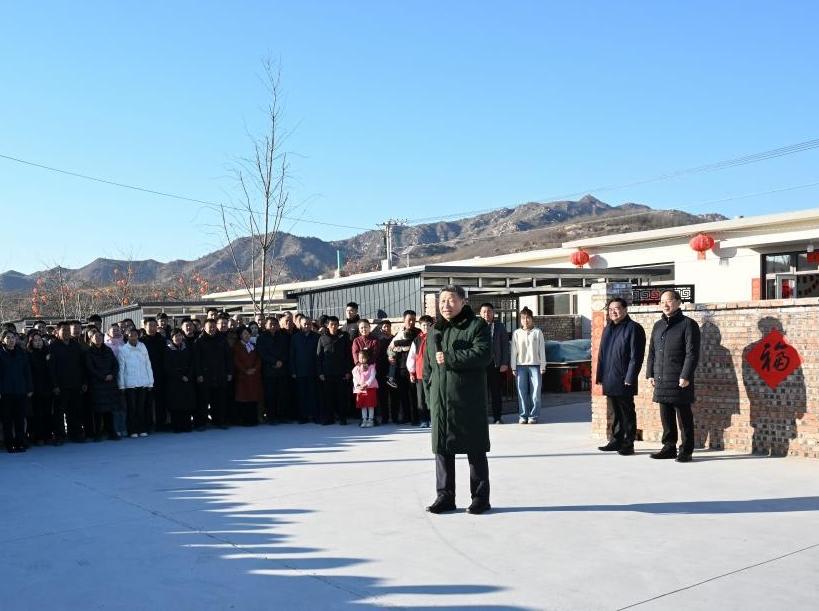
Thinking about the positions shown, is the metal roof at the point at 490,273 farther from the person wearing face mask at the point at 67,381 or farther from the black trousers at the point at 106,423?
the person wearing face mask at the point at 67,381

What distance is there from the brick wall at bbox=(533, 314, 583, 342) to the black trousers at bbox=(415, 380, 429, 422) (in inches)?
334

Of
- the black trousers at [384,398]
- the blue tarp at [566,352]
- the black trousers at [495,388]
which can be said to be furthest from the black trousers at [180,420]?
the blue tarp at [566,352]

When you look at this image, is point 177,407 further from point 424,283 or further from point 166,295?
point 166,295

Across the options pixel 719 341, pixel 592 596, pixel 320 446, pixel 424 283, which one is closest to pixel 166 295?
pixel 424 283

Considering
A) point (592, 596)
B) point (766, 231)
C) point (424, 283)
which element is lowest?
point (592, 596)

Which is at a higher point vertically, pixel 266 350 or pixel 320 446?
pixel 266 350

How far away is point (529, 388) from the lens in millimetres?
12773

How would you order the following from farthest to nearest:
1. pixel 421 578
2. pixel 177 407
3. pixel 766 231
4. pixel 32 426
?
1. pixel 766 231
2. pixel 177 407
3. pixel 32 426
4. pixel 421 578

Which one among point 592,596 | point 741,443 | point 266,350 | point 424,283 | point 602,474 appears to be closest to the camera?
point 592,596

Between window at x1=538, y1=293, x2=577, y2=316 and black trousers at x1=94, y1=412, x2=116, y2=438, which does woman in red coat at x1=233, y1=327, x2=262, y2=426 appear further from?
window at x1=538, y1=293, x2=577, y2=316

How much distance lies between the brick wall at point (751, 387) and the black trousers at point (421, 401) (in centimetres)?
→ 308

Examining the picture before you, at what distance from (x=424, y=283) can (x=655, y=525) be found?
10.1 meters

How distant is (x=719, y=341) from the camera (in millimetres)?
9469

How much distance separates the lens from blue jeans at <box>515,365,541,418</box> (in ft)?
41.1
